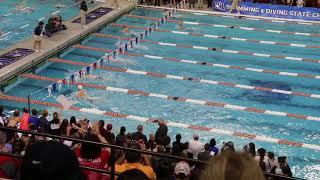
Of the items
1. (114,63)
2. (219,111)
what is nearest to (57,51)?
(114,63)

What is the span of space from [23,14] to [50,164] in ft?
60.2

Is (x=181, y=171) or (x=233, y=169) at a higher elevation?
(x=233, y=169)

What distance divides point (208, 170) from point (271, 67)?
13.5 metres

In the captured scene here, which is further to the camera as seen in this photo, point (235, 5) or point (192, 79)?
point (235, 5)

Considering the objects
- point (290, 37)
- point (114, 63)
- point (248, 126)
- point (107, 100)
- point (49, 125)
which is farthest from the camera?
point (290, 37)

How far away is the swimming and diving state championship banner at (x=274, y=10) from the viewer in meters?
19.4

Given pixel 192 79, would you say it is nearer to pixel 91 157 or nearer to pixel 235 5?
pixel 235 5

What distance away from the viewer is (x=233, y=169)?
1881 millimetres

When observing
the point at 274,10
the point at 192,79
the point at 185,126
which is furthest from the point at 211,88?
the point at 274,10

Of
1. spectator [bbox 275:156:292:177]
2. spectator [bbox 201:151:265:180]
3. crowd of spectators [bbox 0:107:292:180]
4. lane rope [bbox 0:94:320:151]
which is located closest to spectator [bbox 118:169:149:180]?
crowd of spectators [bbox 0:107:292:180]

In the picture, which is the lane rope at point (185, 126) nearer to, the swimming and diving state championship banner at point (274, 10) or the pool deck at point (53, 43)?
the pool deck at point (53, 43)

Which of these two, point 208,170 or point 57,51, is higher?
point 208,170

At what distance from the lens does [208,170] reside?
75.5 inches

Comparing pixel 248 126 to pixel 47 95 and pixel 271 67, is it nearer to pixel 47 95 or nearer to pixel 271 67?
pixel 271 67
